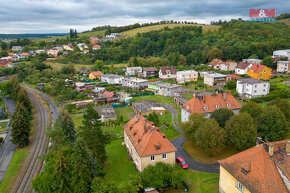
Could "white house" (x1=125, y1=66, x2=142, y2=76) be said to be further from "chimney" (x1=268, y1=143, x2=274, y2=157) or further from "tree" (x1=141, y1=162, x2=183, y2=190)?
"chimney" (x1=268, y1=143, x2=274, y2=157)

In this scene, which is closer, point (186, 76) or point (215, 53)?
point (186, 76)

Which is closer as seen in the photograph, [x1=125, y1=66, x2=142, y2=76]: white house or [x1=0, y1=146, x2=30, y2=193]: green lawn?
[x1=0, y1=146, x2=30, y2=193]: green lawn

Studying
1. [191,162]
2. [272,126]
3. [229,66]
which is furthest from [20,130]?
[229,66]

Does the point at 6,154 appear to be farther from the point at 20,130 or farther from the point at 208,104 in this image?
the point at 208,104

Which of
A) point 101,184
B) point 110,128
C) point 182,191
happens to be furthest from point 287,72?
point 101,184

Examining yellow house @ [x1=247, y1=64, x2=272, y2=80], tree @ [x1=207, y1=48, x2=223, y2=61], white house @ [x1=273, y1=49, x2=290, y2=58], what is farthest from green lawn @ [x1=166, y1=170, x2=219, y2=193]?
white house @ [x1=273, y1=49, x2=290, y2=58]

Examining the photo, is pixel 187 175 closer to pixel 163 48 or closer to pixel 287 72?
pixel 287 72
